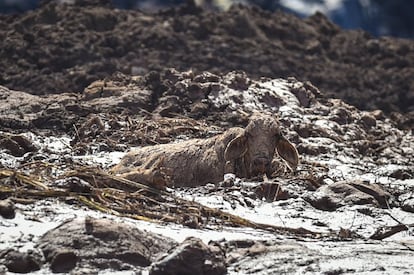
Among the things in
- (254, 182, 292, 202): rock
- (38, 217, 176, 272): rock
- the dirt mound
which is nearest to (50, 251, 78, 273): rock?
(38, 217, 176, 272): rock

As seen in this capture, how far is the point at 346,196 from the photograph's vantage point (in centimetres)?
634

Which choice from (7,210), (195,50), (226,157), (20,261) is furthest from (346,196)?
(195,50)

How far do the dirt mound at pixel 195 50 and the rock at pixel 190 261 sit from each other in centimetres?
1080

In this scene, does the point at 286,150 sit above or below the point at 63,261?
above

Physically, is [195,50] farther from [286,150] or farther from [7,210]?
[7,210]

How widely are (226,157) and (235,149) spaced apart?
0.40ft

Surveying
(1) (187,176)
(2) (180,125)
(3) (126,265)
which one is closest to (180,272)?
(3) (126,265)

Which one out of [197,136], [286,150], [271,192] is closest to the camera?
[271,192]

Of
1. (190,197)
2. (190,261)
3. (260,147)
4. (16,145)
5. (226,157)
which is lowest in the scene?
(16,145)

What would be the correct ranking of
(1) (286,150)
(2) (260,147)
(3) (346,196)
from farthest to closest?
(1) (286,150) → (2) (260,147) → (3) (346,196)

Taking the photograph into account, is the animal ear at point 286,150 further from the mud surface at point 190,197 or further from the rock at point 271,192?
the rock at point 271,192

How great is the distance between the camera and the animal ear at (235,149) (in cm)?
723

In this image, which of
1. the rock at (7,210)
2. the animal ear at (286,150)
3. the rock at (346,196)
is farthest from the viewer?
the animal ear at (286,150)

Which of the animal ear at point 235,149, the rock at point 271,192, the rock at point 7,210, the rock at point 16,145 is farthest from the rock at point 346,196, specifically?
the rock at point 16,145
